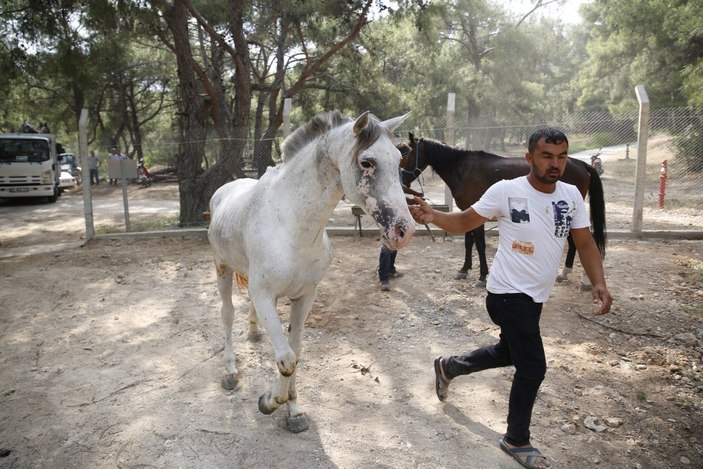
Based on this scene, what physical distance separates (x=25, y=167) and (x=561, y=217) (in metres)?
17.5

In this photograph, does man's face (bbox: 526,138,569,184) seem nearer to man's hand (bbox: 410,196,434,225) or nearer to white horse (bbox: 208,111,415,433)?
man's hand (bbox: 410,196,434,225)

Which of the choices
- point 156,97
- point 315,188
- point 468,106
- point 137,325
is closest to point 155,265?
point 137,325

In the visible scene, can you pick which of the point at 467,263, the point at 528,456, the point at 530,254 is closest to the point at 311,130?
the point at 530,254

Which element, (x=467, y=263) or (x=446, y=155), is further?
(x=446, y=155)

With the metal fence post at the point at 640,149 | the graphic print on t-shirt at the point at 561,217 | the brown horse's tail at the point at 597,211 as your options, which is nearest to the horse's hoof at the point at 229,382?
the graphic print on t-shirt at the point at 561,217

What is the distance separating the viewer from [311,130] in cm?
281

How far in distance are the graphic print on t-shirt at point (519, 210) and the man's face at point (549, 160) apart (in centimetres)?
16

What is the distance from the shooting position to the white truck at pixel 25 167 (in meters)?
15.1

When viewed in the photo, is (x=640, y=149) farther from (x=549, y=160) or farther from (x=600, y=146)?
(x=549, y=160)

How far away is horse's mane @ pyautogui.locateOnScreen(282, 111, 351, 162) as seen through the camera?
107 inches

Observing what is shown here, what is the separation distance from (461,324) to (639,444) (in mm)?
2146

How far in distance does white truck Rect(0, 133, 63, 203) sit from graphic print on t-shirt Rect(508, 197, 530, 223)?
56.1 ft

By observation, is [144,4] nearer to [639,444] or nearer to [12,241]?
[12,241]

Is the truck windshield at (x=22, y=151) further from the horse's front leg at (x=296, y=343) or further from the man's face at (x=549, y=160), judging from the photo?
the man's face at (x=549, y=160)
